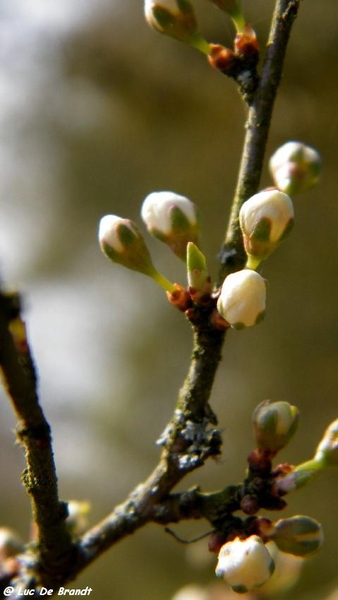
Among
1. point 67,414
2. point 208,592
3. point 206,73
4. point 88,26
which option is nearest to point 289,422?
point 208,592

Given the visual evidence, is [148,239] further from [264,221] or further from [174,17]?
[264,221]

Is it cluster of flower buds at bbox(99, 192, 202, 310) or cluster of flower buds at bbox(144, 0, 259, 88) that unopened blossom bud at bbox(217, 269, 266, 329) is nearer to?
cluster of flower buds at bbox(99, 192, 202, 310)

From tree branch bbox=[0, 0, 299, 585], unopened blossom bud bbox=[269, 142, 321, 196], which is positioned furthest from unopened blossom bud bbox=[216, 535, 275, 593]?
unopened blossom bud bbox=[269, 142, 321, 196]

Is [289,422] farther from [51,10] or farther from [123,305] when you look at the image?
[51,10]

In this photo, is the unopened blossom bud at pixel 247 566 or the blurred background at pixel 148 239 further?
the blurred background at pixel 148 239

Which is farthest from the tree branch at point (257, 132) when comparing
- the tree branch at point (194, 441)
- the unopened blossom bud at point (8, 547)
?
the unopened blossom bud at point (8, 547)

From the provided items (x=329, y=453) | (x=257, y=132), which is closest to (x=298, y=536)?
(x=329, y=453)

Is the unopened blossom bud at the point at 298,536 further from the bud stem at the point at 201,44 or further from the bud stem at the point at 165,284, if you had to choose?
the bud stem at the point at 201,44
